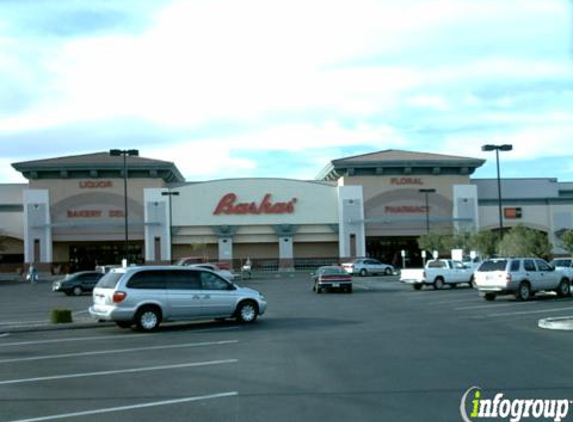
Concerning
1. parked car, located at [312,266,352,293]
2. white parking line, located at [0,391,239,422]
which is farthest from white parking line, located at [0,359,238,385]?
parked car, located at [312,266,352,293]

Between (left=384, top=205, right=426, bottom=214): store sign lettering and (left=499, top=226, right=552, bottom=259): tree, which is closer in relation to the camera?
(left=499, top=226, right=552, bottom=259): tree

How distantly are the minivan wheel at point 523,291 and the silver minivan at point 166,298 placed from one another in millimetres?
11958

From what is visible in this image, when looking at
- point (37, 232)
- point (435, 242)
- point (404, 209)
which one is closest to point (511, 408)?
point (435, 242)

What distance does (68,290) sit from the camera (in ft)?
138

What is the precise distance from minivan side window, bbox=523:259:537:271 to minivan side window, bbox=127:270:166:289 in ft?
50.1

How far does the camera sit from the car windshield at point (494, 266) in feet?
91.0

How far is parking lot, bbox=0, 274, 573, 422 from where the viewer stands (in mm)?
9164

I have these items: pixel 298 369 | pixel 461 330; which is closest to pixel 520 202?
pixel 461 330

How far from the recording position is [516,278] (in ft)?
90.2

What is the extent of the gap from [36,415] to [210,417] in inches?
89.6

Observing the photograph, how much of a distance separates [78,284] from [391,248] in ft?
142

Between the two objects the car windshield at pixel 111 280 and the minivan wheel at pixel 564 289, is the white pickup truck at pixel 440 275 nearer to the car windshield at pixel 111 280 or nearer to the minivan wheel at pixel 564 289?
the minivan wheel at pixel 564 289

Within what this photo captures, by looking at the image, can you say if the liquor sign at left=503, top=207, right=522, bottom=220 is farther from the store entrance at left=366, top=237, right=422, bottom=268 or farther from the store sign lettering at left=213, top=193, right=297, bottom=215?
the store sign lettering at left=213, top=193, right=297, bottom=215

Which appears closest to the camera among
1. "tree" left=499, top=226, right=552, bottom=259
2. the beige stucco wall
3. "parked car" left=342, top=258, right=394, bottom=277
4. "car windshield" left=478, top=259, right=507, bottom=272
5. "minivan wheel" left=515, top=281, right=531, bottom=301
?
"minivan wheel" left=515, top=281, right=531, bottom=301
